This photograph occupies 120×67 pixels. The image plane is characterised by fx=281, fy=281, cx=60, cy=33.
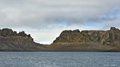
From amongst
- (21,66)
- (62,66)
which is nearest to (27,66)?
(21,66)

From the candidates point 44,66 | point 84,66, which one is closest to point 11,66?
point 44,66

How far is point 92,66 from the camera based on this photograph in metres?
102

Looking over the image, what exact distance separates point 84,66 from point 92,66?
2989mm

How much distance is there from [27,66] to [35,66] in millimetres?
2808

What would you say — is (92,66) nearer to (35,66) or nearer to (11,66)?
(35,66)

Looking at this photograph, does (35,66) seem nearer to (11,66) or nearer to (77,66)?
(11,66)

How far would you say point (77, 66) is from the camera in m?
102

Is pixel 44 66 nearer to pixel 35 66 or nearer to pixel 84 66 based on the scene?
pixel 35 66

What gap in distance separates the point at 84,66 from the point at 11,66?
2639 centimetres

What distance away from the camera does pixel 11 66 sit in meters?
97.0

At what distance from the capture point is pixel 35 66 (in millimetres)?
98500

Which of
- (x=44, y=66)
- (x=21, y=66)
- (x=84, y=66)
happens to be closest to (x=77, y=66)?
(x=84, y=66)

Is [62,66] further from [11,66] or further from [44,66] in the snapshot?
[11,66]

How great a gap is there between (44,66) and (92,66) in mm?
17522
